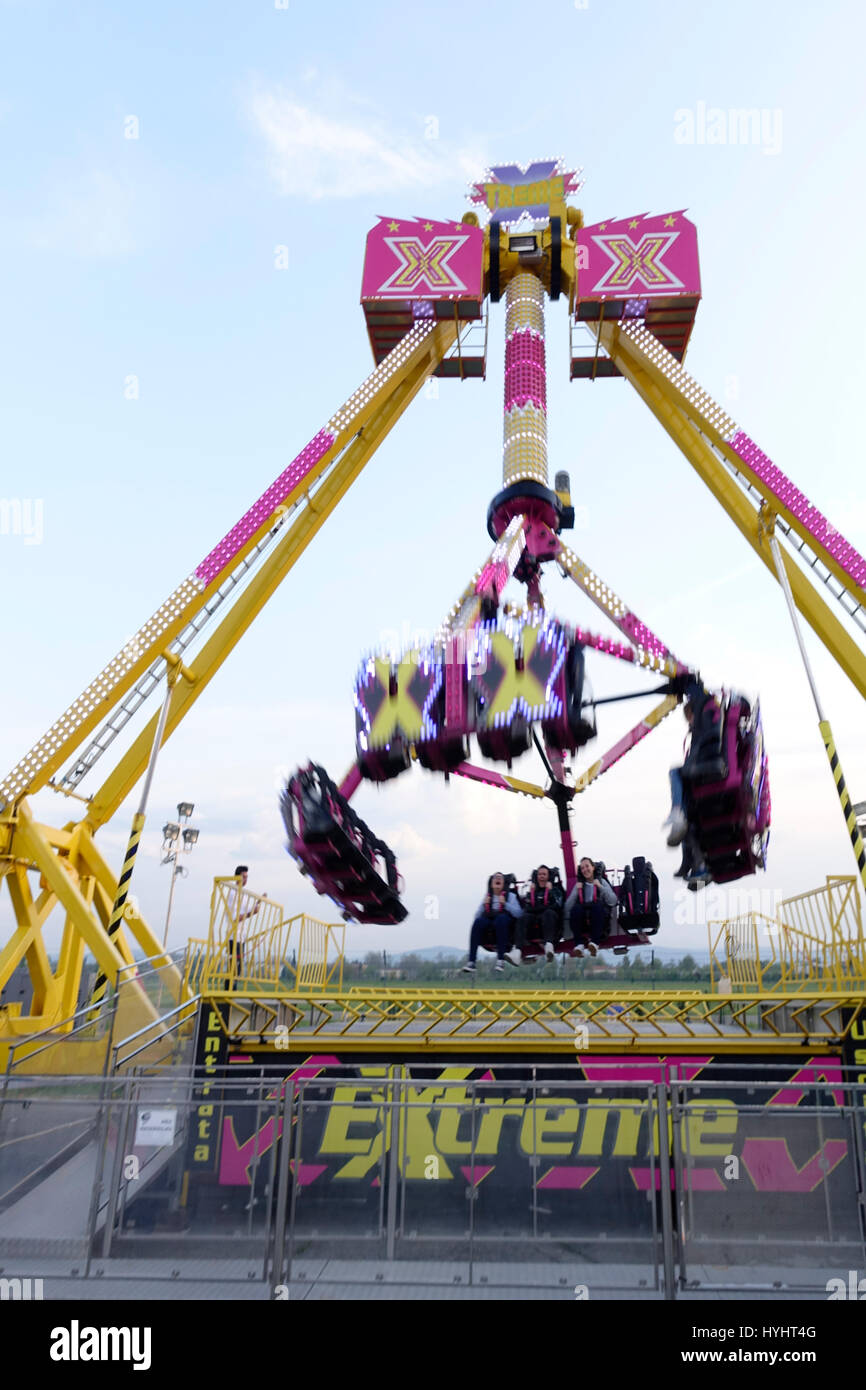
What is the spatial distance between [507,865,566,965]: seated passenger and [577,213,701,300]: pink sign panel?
34.6 ft

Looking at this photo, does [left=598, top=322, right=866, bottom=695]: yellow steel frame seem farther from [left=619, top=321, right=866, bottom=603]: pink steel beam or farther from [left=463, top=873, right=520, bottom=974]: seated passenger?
[left=463, top=873, right=520, bottom=974]: seated passenger

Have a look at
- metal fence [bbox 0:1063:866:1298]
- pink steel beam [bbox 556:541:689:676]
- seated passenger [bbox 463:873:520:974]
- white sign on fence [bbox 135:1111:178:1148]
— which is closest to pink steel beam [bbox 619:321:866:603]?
pink steel beam [bbox 556:541:689:676]

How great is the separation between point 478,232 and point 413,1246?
630 inches

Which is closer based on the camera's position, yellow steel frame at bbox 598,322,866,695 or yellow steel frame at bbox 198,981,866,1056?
yellow steel frame at bbox 198,981,866,1056

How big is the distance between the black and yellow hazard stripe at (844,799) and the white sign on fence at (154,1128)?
321 inches

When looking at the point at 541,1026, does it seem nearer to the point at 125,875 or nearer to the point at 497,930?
the point at 497,930

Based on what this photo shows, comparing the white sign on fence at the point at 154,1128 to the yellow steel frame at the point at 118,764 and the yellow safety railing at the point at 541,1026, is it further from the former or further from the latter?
the yellow steel frame at the point at 118,764

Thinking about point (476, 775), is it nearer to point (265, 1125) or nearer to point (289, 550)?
point (289, 550)

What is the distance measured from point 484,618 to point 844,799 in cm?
575

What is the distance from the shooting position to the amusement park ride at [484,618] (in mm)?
10203

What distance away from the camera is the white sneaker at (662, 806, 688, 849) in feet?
35.7

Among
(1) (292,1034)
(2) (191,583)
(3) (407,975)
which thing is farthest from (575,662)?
(3) (407,975)

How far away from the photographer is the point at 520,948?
12.3m

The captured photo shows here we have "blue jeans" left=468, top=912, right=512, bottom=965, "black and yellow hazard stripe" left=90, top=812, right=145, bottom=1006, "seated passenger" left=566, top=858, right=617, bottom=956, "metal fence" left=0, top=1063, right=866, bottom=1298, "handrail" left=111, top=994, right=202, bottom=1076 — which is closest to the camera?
"metal fence" left=0, top=1063, right=866, bottom=1298
